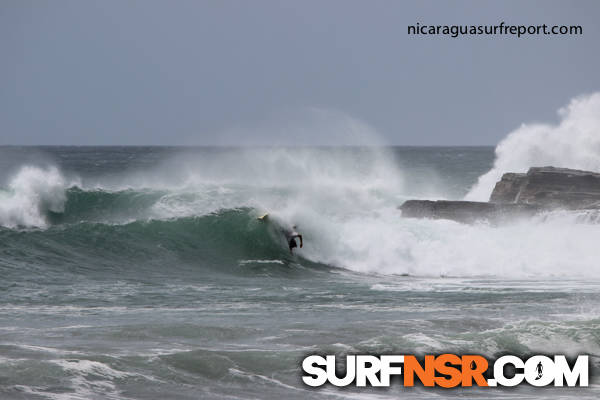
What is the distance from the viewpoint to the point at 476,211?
29984 mm

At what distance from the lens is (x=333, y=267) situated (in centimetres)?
2584

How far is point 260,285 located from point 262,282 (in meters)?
0.81

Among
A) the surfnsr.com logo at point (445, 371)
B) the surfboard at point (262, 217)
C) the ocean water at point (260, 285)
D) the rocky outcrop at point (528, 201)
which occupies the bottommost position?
the surfnsr.com logo at point (445, 371)

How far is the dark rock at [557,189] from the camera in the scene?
3070 centimetres

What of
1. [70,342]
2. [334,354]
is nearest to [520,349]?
[334,354]

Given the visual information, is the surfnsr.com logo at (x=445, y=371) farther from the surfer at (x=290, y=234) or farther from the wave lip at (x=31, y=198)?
the wave lip at (x=31, y=198)

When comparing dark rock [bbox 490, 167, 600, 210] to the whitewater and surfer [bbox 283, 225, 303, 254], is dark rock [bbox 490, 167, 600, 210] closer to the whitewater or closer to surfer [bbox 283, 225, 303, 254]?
the whitewater

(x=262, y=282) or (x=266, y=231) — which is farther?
(x=266, y=231)

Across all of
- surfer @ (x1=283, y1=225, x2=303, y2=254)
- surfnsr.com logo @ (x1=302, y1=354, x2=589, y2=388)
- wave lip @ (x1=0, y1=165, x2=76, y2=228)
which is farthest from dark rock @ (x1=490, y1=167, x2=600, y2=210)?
surfnsr.com logo @ (x1=302, y1=354, x2=589, y2=388)

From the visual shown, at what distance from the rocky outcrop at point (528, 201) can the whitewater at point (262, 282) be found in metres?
0.57

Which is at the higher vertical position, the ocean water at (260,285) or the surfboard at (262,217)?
the surfboard at (262,217)

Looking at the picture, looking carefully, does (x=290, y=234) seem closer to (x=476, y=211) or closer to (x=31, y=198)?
(x=476, y=211)

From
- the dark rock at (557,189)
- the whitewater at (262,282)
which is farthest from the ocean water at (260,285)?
the dark rock at (557,189)

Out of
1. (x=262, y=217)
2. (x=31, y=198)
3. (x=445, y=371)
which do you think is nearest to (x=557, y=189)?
(x=262, y=217)
